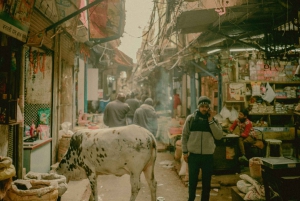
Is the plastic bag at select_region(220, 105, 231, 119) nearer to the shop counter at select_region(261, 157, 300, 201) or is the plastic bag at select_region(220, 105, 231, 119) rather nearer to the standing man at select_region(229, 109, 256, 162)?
the standing man at select_region(229, 109, 256, 162)

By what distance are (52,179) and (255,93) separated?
33.7ft

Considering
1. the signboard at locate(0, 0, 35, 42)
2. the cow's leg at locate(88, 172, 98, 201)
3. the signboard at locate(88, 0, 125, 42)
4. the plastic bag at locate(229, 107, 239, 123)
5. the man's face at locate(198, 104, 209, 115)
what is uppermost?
the signboard at locate(88, 0, 125, 42)

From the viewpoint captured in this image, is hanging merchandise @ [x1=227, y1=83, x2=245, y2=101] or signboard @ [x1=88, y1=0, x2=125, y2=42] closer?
signboard @ [x1=88, y1=0, x2=125, y2=42]

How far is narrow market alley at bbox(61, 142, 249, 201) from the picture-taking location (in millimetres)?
6359

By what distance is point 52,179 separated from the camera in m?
4.43

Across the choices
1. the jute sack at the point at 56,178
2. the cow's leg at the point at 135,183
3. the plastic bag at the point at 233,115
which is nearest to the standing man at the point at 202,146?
the cow's leg at the point at 135,183

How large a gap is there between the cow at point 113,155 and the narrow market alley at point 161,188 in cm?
81

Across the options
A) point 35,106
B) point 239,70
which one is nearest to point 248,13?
point 239,70

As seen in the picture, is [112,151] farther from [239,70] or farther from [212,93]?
[212,93]

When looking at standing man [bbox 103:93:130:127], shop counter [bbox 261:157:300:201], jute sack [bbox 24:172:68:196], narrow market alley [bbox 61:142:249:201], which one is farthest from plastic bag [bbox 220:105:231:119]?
jute sack [bbox 24:172:68:196]

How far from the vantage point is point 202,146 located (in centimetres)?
559

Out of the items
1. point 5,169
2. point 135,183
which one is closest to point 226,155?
point 135,183

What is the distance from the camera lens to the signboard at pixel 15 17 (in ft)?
11.7

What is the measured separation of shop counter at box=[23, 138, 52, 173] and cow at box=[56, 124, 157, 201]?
0.88 metres
